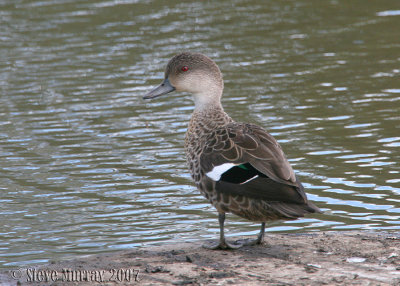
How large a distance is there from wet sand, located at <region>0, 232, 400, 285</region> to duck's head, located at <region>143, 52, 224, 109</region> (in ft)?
4.61

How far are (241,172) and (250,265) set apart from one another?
735 mm

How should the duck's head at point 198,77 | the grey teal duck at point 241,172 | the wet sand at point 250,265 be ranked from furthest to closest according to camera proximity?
1. the duck's head at point 198,77
2. the grey teal duck at point 241,172
3. the wet sand at point 250,265

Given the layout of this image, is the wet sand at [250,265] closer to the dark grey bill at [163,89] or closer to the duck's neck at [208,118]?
the duck's neck at [208,118]

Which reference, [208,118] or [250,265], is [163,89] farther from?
[250,265]

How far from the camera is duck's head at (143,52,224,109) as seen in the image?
7.38 m

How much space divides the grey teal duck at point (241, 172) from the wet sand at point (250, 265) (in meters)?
0.32

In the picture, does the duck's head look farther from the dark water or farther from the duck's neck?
the dark water

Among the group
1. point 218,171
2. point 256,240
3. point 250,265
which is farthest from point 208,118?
point 250,265

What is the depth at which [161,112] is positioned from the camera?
11.6m

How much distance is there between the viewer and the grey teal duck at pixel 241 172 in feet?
19.9

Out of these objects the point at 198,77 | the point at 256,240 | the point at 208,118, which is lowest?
the point at 256,240

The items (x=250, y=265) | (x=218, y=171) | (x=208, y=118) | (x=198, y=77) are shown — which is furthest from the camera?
(x=198, y=77)

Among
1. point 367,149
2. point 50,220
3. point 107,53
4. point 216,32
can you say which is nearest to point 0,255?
point 50,220

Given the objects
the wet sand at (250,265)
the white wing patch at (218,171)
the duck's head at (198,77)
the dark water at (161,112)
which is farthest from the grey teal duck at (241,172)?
the dark water at (161,112)
